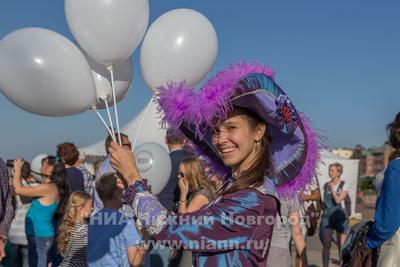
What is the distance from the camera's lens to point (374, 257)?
3121 millimetres

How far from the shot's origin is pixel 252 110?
2.01 m

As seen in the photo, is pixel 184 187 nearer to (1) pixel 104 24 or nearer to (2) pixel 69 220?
(2) pixel 69 220

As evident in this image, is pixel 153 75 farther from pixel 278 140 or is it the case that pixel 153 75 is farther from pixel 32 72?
pixel 278 140

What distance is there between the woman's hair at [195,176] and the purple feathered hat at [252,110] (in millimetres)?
1855

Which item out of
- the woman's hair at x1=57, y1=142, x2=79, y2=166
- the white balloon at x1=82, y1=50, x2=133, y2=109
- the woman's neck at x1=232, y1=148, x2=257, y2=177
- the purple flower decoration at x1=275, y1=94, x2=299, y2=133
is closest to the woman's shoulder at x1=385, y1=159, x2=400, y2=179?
the purple flower decoration at x1=275, y1=94, x2=299, y2=133

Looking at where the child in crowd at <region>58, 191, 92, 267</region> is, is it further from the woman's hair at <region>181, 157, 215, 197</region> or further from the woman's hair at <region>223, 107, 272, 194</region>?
the woman's hair at <region>223, 107, 272, 194</region>

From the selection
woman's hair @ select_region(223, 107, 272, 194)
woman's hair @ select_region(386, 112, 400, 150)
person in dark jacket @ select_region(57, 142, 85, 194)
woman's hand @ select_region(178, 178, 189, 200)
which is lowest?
woman's hair @ select_region(223, 107, 272, 194)

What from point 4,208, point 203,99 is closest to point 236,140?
point 203,99

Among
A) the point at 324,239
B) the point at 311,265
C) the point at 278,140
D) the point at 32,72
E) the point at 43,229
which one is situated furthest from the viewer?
the point at 311,265

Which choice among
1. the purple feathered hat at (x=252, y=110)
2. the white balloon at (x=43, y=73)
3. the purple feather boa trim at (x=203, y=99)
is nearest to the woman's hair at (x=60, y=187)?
the white balloon at (x=43, y=73)

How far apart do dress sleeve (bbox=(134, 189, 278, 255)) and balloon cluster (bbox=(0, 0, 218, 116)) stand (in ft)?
3.99

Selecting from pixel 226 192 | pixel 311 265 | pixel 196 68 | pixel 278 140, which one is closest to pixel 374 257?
pixel 278 140

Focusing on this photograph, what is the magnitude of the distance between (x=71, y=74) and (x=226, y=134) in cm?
122

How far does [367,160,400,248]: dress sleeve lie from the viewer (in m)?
2.97
